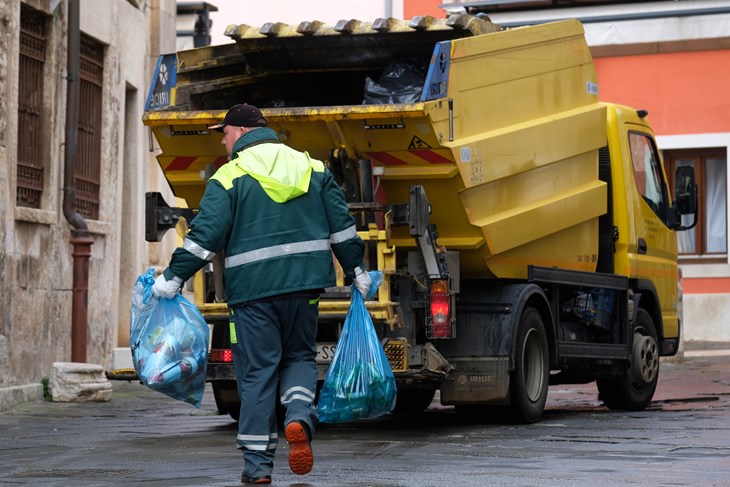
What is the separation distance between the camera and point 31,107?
14047 mm

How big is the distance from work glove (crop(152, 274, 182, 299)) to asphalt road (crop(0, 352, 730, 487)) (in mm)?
820

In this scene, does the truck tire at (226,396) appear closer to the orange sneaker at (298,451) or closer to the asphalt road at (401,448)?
the asphalt road at (401,448)

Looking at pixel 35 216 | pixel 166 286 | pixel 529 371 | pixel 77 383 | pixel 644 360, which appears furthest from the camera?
pixel 35 216

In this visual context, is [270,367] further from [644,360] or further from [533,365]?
[644,360]

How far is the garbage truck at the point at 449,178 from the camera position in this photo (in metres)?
9.87

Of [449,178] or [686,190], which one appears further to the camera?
[686,190]

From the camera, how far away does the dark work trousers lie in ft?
24.1

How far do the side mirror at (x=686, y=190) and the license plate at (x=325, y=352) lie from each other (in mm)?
4137

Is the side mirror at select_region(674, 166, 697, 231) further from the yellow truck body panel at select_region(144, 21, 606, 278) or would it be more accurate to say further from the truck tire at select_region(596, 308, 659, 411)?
the yellow truck body panel at select_region(144, 21, 606, 278)

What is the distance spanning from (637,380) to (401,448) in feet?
13.8

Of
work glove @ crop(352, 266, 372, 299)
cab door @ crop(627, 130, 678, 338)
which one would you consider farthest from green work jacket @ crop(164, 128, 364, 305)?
cab door @ crop(627, 130, 678, 338)

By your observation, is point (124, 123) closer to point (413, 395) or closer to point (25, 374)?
point (25, 374)

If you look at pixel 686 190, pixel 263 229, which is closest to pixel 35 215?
pixel 686 190

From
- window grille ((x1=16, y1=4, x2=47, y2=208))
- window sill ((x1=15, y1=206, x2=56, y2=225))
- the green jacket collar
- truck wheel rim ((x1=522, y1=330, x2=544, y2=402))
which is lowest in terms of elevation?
truck wheel rim ((x1=522, y1=330, x2=544, y2=402))
